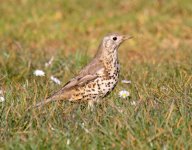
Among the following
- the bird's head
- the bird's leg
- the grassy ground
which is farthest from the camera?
the bird's head

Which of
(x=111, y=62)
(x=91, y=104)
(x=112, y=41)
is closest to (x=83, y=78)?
(x=111, y=62)

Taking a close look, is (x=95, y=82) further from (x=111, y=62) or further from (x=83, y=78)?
(x=111, y=62)

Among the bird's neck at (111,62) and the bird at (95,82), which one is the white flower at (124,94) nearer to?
the bird at (95,82)

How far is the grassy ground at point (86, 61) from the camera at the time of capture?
530 cm

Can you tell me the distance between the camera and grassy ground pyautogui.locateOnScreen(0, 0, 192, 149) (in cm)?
530

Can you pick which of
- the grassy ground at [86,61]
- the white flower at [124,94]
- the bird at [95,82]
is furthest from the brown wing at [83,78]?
the white flower at [124,94]

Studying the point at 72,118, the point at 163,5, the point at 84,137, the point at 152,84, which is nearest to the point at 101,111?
the point at 72,118

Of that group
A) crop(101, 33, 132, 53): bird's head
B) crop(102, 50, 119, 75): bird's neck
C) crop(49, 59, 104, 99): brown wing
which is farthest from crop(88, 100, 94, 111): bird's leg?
crop(101, 33, 132, 53): bird's head

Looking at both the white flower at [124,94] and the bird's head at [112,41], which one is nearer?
the white flower at [124,94]

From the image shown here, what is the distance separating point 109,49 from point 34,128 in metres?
1.88

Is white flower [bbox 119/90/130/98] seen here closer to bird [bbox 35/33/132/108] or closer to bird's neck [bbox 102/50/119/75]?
bird [bbox 35/33/132/108]

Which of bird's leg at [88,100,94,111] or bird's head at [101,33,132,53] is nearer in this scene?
bird's leg at [88,100,94,111]

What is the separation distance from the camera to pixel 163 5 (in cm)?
1390

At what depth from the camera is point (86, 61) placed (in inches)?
368
